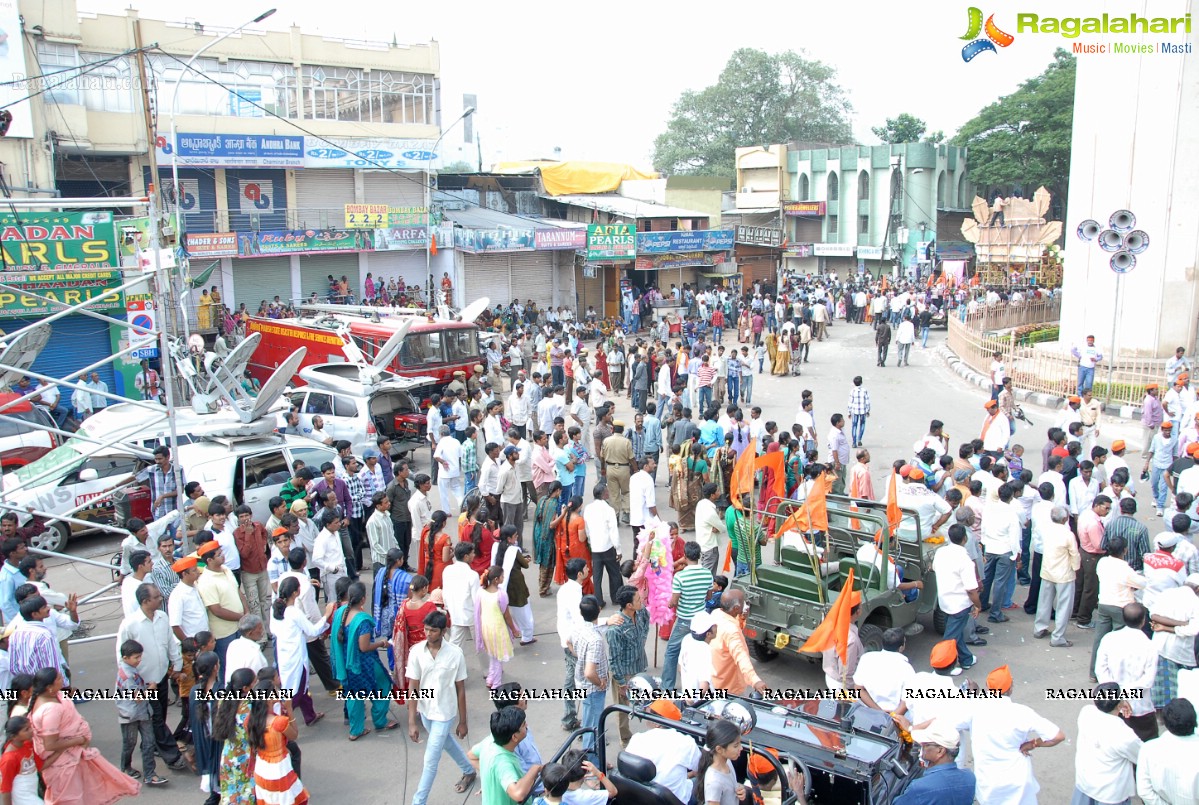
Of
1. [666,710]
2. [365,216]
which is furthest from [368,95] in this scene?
[666,710]

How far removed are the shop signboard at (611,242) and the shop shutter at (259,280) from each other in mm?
9393

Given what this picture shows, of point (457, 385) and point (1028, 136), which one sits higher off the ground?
point (1028, 136)

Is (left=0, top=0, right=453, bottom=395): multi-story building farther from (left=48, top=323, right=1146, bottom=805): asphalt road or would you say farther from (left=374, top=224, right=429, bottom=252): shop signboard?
(left=48, top=323, right=1146, bottom=805): asphalt road

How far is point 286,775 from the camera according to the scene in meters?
5.33

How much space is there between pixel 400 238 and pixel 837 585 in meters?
23.1

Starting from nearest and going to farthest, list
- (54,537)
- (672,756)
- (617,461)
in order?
(672,756) < (54,537) < (617,461)

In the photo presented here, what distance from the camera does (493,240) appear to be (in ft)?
92.6

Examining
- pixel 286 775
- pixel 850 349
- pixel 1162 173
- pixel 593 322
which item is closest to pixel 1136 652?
pixel 286 775

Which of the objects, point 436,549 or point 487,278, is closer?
point 436,549

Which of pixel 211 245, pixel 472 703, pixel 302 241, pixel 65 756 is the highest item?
pixel 302 241

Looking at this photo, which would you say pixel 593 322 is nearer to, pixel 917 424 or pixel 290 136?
pixel 290 136

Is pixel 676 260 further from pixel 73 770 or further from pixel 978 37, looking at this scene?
pixel 73 770

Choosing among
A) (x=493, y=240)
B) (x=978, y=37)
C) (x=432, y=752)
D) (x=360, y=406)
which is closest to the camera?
(x=432, y=752)

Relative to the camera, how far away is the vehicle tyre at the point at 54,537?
1083 centimetres
